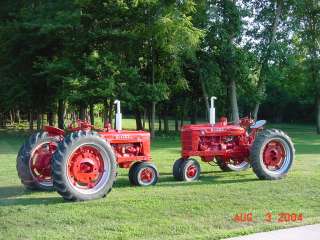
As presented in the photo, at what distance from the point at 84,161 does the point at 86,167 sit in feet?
0.46

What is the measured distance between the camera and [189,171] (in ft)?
41.4

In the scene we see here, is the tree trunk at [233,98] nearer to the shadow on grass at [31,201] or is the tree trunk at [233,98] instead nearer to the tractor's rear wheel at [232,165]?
the tractor's rear wheel at [232,165]

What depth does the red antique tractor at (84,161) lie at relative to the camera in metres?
9.84

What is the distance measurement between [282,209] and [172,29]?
20.6m

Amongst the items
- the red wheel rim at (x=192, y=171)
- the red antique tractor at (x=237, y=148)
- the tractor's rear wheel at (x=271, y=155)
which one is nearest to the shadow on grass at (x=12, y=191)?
the red antique tractor at (x=237, y=148)

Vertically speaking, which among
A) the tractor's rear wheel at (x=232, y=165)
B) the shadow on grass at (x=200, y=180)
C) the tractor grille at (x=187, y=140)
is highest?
the tractor grille at (x=187, y=140)

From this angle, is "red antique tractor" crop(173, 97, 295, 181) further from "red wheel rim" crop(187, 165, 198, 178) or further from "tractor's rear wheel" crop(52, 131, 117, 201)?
"tractor's rear wheel" crop(52, 131, 117, 201)

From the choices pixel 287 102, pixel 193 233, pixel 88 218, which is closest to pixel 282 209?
pixel 193 233

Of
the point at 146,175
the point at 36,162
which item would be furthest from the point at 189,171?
the point at 36,162

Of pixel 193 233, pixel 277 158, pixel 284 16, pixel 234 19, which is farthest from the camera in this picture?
pixel 284 16

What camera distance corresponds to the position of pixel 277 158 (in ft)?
42.1

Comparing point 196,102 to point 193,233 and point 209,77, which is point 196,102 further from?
point 193,233

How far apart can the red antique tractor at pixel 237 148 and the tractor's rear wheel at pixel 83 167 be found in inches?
105
